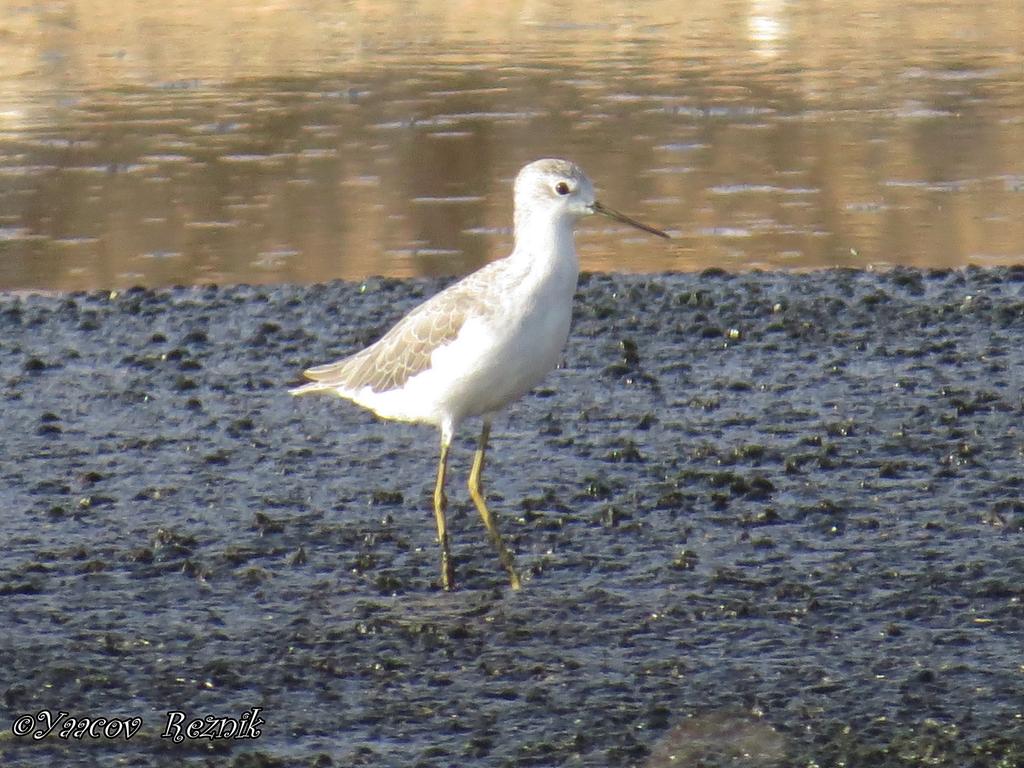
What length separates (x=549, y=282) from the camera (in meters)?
6.46

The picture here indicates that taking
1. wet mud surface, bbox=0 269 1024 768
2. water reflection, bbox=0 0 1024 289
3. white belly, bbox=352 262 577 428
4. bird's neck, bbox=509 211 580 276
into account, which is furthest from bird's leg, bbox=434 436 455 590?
water reflection, bbox=0 0 1024 289

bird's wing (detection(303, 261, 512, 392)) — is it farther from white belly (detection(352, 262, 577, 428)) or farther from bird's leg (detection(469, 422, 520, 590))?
bird's leg (detection(469, 422, 520, 590))

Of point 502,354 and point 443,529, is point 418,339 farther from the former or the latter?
point 443,529

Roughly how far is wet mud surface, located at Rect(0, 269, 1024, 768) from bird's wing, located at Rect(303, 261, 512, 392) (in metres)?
0.58

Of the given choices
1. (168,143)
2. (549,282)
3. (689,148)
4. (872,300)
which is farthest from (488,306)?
(168,143)

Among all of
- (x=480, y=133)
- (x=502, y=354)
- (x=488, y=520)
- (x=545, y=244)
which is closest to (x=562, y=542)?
(x=488, y=520)

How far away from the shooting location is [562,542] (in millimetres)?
7031

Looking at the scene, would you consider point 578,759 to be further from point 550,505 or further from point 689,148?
point 689,148

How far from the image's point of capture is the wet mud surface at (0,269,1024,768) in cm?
530

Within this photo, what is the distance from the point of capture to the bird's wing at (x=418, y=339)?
6.64 meters

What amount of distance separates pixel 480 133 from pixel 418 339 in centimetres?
1170

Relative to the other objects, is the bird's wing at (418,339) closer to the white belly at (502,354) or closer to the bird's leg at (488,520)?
the white belly at (502,354)

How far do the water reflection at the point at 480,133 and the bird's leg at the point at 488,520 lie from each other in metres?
5.52

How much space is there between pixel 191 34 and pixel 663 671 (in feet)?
74.4
